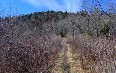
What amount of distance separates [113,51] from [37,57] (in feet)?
10.1

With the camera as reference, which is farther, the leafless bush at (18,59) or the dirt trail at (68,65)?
the dirt trail at (68,65)

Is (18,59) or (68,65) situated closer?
(18,59)

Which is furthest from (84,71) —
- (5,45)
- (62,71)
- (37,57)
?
(5,45)

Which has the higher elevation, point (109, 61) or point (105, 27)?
point (105, 27)

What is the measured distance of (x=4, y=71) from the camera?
27.1 ft

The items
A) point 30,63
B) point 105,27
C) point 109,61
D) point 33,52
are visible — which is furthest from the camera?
point 105,27

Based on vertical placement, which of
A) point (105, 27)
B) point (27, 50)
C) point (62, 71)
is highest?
point (105, 27)

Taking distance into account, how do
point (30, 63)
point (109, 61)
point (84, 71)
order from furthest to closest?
1. point (84, 71)
2. point (30, 63)
3. point (109, 61)

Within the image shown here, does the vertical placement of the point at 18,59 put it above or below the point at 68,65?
above

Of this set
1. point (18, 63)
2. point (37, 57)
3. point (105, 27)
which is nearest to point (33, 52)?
point (37, 57)

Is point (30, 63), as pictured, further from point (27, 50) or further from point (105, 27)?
point (105, 27)

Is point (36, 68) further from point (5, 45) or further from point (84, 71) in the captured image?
point (84, 71)

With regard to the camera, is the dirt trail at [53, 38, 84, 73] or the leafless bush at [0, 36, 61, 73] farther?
the dirt trail at [53, 38, 84, 73]

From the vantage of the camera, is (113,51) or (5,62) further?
(113,51)
